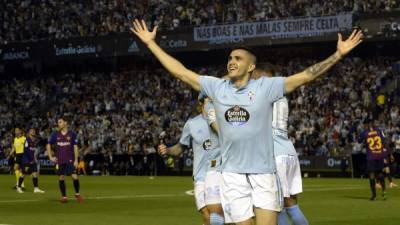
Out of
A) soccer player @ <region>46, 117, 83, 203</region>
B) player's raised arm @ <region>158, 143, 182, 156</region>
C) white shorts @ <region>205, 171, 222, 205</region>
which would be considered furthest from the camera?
soccer player @ <region>46, 117, 83, 203</region>

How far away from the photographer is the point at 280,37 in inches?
2122

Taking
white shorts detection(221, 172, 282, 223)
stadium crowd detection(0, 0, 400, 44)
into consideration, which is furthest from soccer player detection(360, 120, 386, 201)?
stadium crowd detection(0, 0, 400, 44)

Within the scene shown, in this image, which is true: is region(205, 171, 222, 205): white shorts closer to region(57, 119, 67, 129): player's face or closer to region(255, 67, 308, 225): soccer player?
region(255, 67, 308, 225): soccer player

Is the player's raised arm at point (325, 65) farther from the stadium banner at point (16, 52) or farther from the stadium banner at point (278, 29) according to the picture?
the stadium banner at point (16, 52)

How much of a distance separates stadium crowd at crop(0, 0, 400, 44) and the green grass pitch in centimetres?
1845

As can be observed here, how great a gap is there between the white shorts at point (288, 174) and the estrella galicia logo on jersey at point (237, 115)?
122 inches

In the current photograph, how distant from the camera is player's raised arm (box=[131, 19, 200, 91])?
1017cm

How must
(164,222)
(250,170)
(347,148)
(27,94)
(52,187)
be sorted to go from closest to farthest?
(250,170)
(164,222)
(52,187)
(347,148)
(27,94)

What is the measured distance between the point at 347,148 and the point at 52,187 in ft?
46.4

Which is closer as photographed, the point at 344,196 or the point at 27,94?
the point at 344,196

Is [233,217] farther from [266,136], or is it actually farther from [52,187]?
[52,187]

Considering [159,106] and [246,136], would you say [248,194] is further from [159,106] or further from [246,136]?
[159,106]

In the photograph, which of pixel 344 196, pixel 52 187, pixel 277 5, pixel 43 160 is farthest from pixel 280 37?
pixel 344 196

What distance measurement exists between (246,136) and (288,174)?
10.9ft
